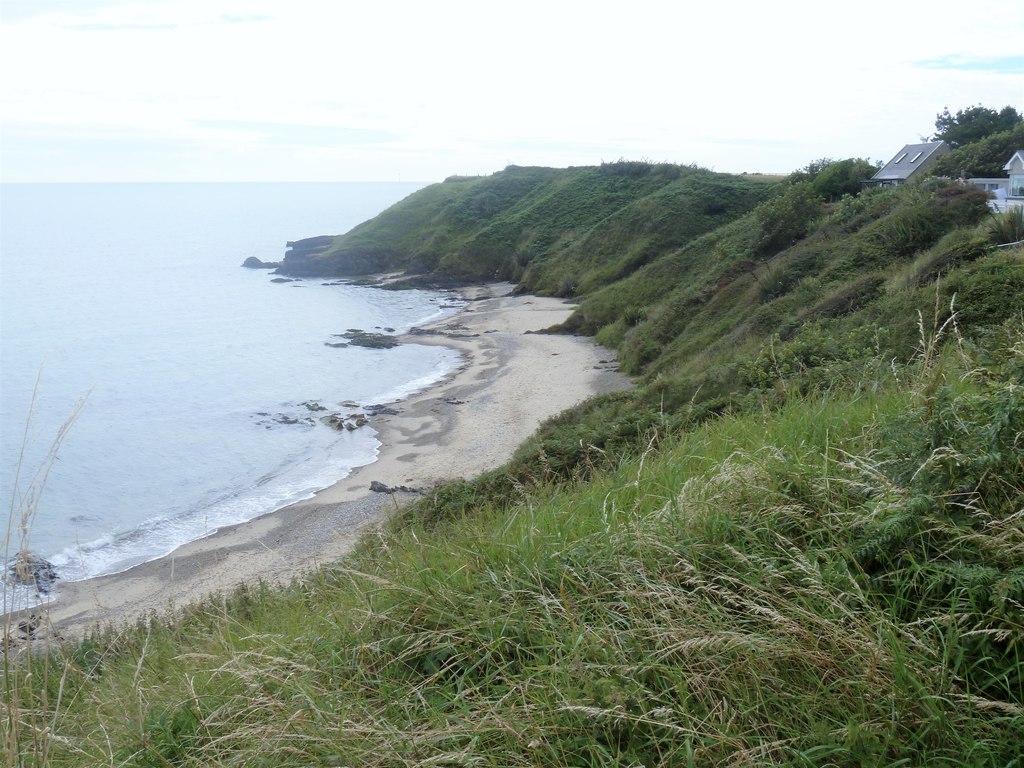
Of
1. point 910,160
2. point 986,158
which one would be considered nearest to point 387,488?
point 986,158

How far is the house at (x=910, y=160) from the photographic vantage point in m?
45.9

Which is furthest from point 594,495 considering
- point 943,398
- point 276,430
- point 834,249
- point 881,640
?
point 276,430

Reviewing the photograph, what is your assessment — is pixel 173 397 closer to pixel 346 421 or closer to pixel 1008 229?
pixel 346 421

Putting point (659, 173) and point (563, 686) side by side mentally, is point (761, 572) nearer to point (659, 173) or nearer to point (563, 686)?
point (563, 686)

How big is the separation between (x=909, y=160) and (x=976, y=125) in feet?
27.8

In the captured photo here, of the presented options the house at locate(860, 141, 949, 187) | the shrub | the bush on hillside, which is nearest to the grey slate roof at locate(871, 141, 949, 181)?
the house at locate(860, 141, 949, 187)

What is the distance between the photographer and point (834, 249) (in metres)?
24.1

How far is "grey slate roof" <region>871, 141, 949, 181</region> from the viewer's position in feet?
152

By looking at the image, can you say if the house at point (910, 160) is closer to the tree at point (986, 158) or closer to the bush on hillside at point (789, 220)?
the tree at point (986, 158)

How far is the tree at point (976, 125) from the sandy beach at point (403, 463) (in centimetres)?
3144

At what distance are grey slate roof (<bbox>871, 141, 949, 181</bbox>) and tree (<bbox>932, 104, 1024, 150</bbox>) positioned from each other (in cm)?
290

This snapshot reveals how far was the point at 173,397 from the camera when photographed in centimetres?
3603

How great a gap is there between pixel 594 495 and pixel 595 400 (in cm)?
1412

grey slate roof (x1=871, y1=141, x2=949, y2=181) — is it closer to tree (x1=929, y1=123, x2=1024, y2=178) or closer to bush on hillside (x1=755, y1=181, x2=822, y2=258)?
tree (x1=929, y1=123, x2=1024, y2=178)
